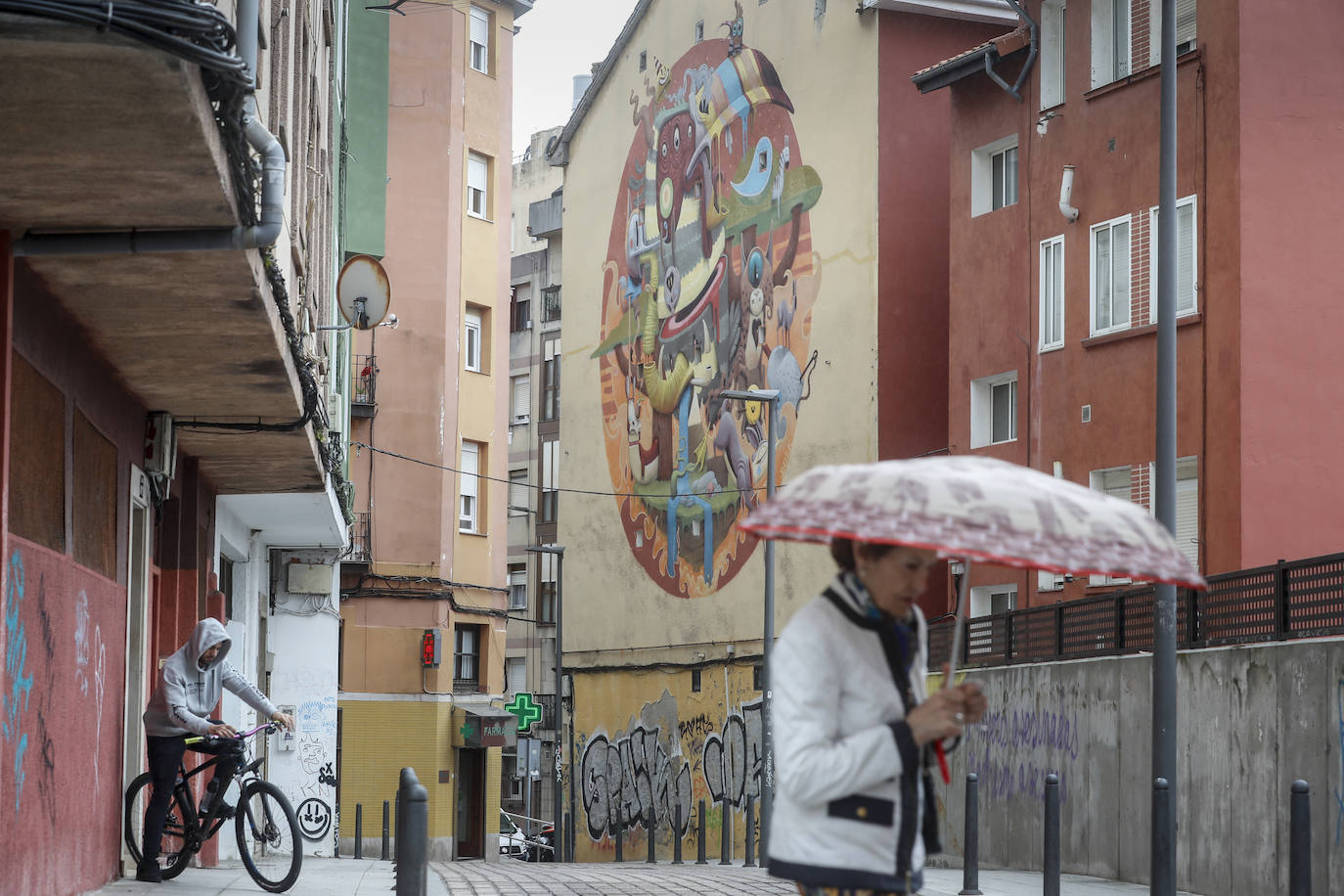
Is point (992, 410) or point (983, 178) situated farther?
point (983, 178)

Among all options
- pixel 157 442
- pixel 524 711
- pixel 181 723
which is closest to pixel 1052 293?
pixel 157 442

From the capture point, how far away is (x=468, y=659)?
154 ft

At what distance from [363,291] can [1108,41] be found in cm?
1356

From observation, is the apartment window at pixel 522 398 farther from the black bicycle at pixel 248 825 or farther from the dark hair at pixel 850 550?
the dark hair at pixel 850 550

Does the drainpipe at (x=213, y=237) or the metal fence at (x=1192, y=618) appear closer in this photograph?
the drainpipe at (x=213, y=237)

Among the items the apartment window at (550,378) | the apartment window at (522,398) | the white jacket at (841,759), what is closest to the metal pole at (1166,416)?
the white jacket at (841,759)

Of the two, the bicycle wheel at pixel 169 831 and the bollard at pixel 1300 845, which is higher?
the bollard at pixel 1300 845

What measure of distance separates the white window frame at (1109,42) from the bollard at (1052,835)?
1653 centimetres

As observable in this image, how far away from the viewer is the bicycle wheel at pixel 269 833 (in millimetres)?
12539

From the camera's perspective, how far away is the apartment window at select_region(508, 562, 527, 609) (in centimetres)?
7006

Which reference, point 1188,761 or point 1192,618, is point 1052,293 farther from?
point 1188,761

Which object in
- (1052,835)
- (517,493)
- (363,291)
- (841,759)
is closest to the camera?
(841,759)

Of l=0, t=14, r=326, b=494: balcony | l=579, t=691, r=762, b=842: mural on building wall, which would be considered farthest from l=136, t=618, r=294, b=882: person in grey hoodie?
l=579, t=691, r=762, b=842: mural on building wall

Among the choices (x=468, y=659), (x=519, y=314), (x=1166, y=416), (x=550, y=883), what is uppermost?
(x=519, y=314)
